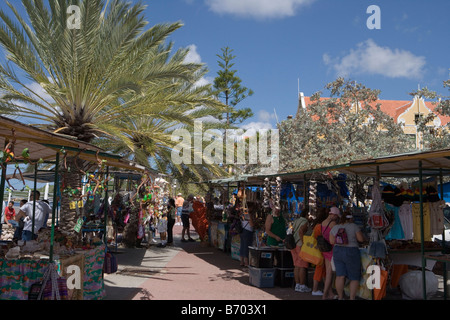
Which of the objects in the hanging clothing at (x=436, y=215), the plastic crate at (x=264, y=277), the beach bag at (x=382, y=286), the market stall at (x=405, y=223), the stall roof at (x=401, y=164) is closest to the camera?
the stall roof at (x=401, y=164)

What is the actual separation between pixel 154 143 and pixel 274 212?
5.67 m

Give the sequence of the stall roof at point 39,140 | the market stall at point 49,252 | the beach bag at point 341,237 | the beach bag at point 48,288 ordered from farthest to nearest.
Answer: the beach bag at point 341,237 → the beach bag at point 48,288 → the market stall at point 49,252 → the stall roof at point 39,140

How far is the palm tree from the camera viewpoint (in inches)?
367

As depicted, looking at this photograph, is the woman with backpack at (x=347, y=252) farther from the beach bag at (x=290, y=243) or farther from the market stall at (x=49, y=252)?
the market stall at (x=49, y=252)

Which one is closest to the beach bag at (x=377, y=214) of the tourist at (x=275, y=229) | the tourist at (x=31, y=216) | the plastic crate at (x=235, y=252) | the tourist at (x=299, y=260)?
the tourist at (x=299, y=260)

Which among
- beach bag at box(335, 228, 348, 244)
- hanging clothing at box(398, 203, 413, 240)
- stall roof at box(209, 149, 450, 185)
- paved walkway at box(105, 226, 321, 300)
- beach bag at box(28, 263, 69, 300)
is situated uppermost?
stall roof at box(209, 149, 450, 185)

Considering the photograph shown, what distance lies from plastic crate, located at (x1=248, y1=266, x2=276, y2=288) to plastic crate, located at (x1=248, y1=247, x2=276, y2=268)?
0.41ft

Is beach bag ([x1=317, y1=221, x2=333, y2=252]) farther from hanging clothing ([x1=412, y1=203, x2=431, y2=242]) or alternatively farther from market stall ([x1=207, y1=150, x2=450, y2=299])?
hanging clothing ([x1=412, y1=203, x2=431, y2=242])

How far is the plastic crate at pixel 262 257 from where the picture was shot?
811 cm

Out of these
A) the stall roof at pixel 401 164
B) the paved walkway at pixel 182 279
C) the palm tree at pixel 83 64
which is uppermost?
the palm tree at pixel 83 64

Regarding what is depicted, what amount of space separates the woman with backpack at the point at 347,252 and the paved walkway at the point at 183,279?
2.79ft

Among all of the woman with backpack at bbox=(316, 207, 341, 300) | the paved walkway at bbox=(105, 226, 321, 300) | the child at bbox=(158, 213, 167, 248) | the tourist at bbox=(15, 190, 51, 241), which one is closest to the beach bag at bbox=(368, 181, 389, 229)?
the woman with backpack at bbox=(316, 207, 341, 300)

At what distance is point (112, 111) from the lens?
37.7 ft
